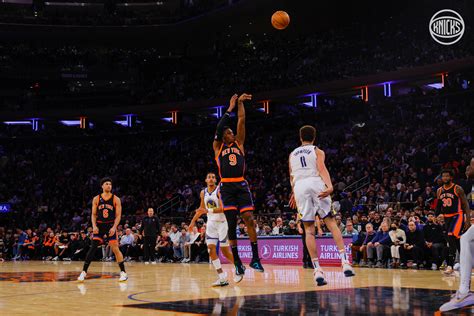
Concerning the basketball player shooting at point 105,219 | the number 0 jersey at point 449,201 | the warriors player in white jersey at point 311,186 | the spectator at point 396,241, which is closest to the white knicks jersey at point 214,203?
the basketball player shooting at point 105,219

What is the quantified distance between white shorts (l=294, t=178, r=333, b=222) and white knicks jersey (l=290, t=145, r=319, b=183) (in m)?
0.07

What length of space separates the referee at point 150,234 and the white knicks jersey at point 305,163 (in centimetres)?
1333

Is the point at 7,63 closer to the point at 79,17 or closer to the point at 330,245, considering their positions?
the point at 79,17

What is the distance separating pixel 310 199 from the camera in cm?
839

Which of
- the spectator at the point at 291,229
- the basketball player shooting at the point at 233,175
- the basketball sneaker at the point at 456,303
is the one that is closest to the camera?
the basketball sneaker at the point at 456,303

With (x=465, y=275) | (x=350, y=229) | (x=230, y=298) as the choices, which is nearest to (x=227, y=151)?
(x=230, y=298)

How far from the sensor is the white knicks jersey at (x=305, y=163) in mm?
8359

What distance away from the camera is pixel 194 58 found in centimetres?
4050

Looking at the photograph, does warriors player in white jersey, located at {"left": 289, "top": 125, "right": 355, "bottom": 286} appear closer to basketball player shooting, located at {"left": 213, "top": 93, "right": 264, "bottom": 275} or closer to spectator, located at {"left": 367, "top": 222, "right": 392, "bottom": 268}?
basketball player shooting, located at {"left": 213, "top": 93, "right": 264, "bottom": 275}

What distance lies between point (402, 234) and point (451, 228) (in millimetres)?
3475

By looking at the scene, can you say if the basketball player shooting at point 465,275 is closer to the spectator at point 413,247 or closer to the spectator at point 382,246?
the spectator at point 413,247

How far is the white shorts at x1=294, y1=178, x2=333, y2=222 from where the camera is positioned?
8352 mm

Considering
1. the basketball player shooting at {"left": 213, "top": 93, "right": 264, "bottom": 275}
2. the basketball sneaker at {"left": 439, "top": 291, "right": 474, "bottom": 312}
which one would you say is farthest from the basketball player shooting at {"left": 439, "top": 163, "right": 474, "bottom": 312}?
the basketball player shooting at {"left": 213, "top": 93, "right": 264, "bottom": 275}

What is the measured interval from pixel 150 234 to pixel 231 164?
12857mm
